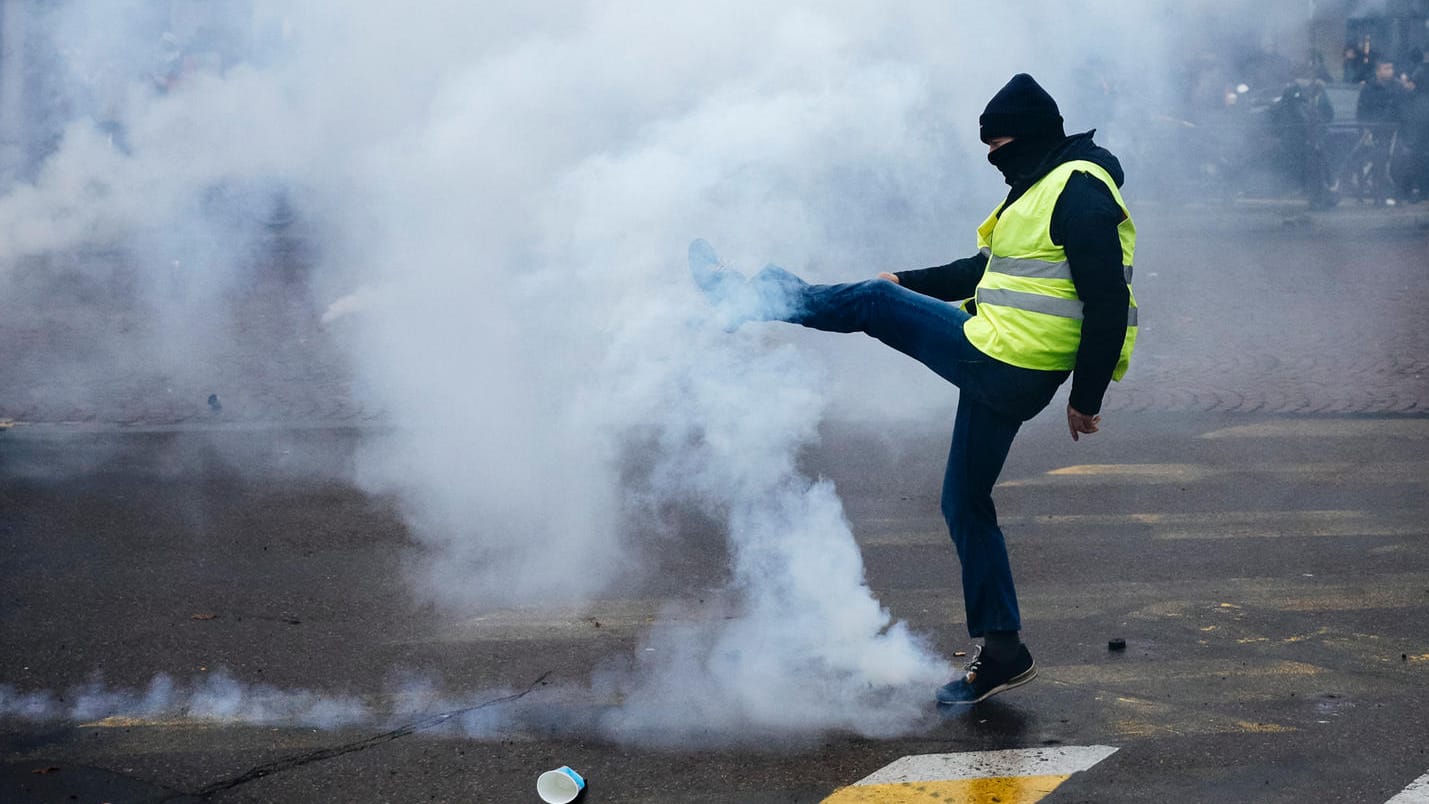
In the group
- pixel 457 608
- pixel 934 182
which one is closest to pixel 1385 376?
pixel 934 182

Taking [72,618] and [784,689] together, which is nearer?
[784,689]

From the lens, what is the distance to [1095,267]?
390 centimetres

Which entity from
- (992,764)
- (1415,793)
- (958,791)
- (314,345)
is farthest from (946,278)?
(314,345)

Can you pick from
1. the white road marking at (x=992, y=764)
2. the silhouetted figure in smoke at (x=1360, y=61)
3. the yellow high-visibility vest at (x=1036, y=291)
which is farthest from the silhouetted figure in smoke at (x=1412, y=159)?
the white road marking at (x=992, y=764)

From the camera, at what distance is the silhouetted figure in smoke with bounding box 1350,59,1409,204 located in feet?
57.0

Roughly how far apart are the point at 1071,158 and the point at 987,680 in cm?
159

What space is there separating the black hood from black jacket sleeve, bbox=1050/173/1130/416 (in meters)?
0.11

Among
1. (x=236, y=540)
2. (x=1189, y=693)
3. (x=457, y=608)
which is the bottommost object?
(x=1189, y=693)

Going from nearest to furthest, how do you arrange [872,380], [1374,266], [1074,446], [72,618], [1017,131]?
1. [1017,131]
2. [72,618]
3. [1074,446]
4. [872,380]
5. [1374,266]

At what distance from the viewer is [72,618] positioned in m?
5.05

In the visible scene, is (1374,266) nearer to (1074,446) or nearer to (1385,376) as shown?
(1385,376)

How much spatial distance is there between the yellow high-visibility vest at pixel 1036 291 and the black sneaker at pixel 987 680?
920 mm

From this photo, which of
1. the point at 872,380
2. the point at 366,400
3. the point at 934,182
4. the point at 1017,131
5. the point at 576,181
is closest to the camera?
the point at 1017,131

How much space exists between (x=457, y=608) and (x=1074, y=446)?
153 inches
